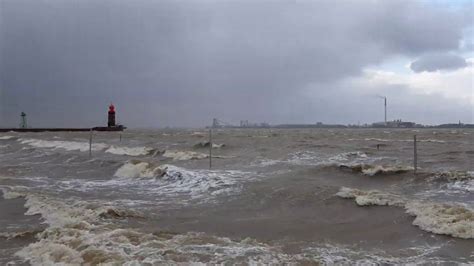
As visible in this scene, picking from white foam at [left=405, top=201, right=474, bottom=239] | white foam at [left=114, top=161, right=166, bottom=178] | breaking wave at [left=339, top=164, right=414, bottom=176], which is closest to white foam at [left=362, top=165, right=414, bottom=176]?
breaking wave at [left=339, top=164, right=414, bottom=176]

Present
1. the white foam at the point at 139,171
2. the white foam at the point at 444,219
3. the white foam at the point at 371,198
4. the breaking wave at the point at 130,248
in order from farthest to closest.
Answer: the white foam at the point at 139,171 < the white foam at the point at 371,198 < the white foam at the point at 444,219 < the breaking wave at the point at 130,248

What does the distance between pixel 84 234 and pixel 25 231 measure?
1.47m

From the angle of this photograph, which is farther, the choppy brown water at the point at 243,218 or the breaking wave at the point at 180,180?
the breaking wave at the point at 180,180

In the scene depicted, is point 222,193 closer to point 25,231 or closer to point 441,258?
point 25,231

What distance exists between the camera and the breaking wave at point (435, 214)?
8.16 meters

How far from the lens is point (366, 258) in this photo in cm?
669

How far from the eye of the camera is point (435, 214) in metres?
9.21

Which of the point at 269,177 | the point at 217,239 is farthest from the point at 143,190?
the point at 217,239

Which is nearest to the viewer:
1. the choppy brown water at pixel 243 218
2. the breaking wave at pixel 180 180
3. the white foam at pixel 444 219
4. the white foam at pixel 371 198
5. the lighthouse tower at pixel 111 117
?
the choppy brown water at pixel 243 218

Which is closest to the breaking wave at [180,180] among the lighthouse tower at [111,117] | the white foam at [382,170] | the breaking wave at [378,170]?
the breaking wave at [378,170]

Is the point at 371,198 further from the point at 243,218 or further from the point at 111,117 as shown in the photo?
the point at 111,117

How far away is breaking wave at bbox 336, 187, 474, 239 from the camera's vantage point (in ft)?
26.8

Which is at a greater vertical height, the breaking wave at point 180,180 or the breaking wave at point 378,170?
the breaking wave at point 378,170

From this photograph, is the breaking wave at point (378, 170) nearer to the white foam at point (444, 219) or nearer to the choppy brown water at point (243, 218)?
the choppy brown water at point (243, 218)
